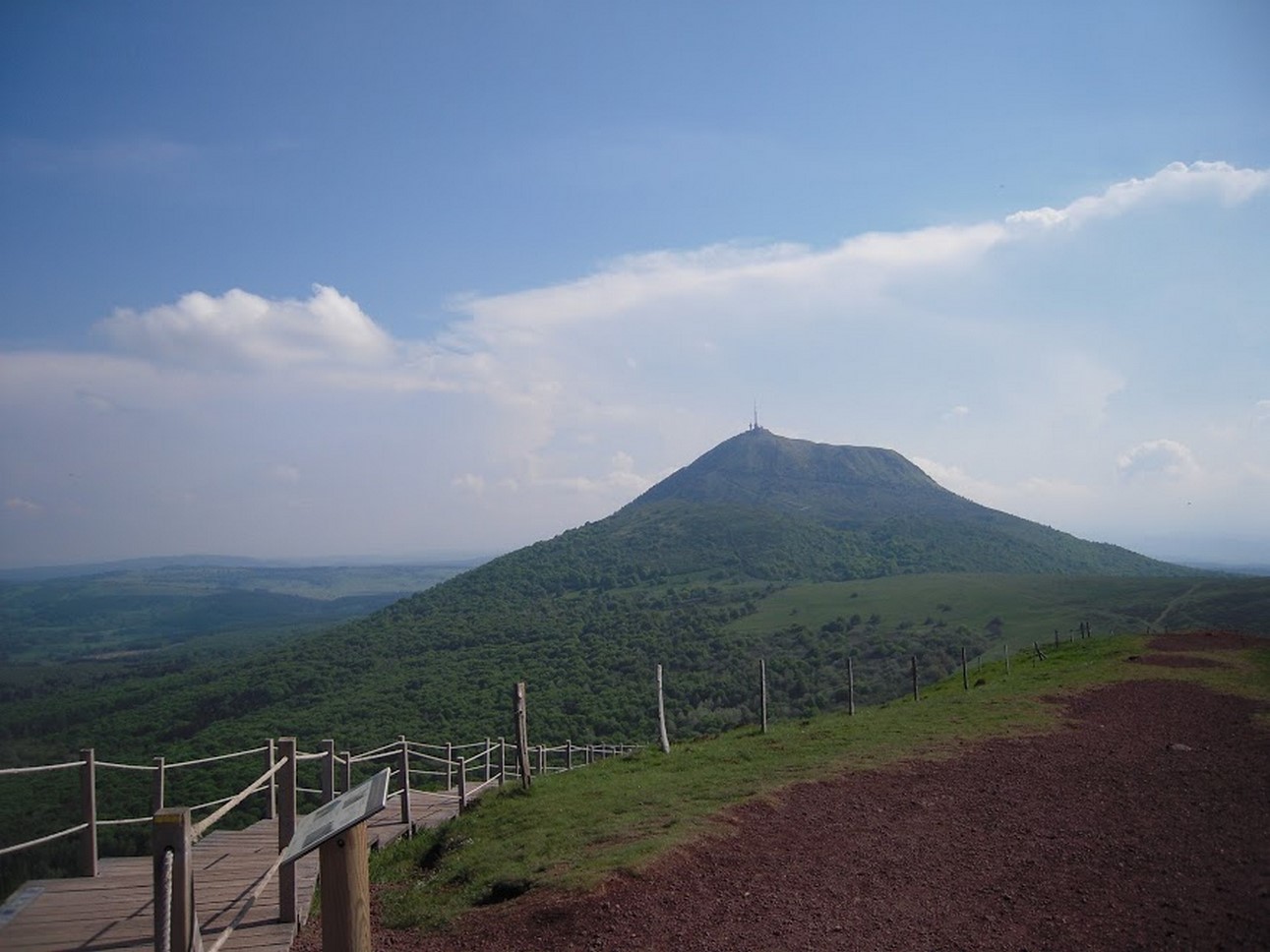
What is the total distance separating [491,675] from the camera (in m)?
72.6

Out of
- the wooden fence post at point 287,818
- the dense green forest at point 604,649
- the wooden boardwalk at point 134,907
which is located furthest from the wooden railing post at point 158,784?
the dense green forest at point 604,649

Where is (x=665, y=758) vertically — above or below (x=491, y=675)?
above

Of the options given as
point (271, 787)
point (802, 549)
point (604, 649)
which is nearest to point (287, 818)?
point (271, 787)

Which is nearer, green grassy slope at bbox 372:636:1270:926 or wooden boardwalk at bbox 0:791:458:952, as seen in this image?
wooden boardwalk at bbox 0:791:458:952

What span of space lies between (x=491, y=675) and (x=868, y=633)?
34229 millimetres

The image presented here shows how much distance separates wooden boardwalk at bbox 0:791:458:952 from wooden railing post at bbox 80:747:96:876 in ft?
0.56

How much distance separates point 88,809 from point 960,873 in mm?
8871

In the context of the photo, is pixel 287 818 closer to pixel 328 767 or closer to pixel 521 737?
pixel 328 767

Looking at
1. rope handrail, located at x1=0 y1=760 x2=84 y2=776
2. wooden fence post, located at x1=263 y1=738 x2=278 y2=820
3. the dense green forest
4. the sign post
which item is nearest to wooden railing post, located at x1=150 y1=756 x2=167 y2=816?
rope handrail, located at x1=0 y1=760 x2=84 y2=776

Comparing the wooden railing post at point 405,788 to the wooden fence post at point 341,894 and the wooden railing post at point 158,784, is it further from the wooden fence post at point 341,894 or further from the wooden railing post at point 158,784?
the wooden fence post at point 341,894

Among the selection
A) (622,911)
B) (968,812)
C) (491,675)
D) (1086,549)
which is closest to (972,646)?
(491,675)

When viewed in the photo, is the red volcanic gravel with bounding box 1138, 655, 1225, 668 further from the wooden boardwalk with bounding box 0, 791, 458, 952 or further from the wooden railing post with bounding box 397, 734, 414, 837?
the wooden boardwalk with bounding box 0, 791, 458, 952

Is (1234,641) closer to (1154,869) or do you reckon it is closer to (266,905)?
(1154,869)

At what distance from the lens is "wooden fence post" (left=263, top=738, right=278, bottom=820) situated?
33.7 feet
